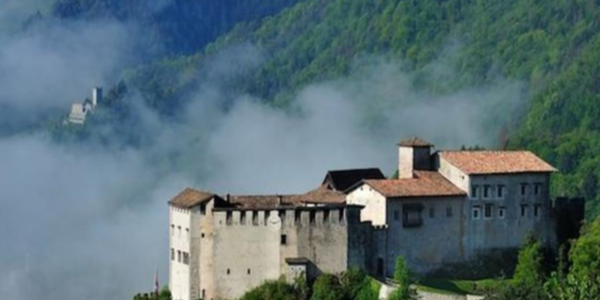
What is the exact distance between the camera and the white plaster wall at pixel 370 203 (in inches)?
3509

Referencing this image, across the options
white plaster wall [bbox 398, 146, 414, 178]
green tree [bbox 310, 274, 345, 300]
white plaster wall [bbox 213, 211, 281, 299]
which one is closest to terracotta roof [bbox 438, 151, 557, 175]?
white plaster wall [bbox 398, 146, 414, 178]

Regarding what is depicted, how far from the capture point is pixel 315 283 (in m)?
87.4

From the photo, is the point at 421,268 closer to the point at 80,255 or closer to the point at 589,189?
the point at 589,189

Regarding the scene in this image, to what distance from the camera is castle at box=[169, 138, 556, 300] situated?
87688mm

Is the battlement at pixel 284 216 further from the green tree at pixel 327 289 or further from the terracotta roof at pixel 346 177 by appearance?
the terracotta roof at pixel 346 177

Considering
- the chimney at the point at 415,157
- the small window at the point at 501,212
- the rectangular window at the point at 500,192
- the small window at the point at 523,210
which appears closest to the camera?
the rectangular window at the point at 500,192

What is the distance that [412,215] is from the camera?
89.4 meters

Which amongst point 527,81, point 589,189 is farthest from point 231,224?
point 527,81

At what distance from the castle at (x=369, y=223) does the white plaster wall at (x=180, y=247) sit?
4cm

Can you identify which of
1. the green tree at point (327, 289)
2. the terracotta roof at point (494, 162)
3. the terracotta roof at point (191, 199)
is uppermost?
the terracotta roof at point (494, 162)

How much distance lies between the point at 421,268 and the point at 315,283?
15.7ft

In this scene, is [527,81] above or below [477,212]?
above

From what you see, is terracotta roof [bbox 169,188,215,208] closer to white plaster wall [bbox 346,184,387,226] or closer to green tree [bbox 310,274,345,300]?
green tree [bbox 310,274,345,300]

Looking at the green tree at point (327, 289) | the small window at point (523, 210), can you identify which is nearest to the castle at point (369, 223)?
the small window at point (523, 210)
